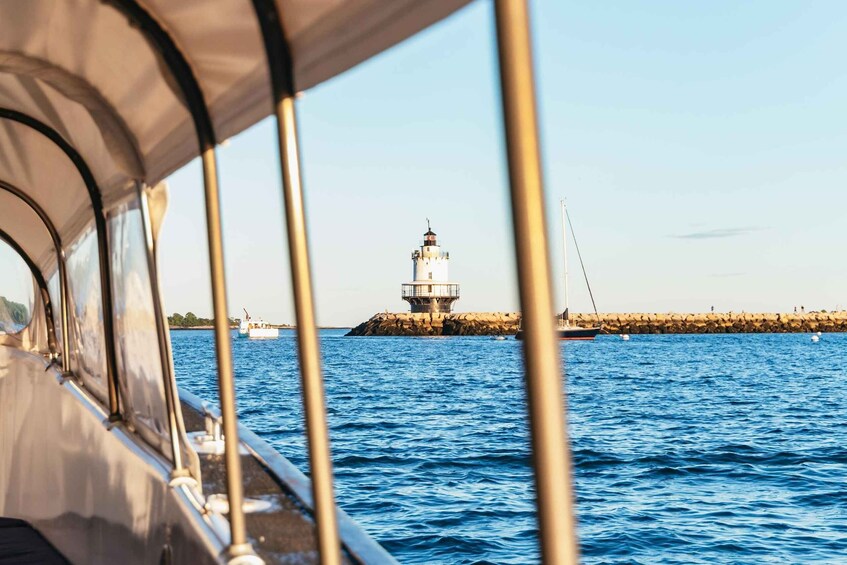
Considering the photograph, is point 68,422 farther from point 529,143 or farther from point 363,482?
point 363,482

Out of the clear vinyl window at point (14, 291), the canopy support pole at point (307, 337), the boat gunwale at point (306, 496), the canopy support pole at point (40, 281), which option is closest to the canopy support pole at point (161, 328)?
the boat gunwale at point (306, 496)

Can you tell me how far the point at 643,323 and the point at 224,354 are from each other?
272 feet

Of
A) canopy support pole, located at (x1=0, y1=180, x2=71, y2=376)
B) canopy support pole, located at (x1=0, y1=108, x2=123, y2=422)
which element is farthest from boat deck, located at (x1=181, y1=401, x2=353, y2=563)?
canopy support pole, located at (x1=0, y1=180, x2=71, y2=376)

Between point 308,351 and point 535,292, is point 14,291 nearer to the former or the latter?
point 308,351

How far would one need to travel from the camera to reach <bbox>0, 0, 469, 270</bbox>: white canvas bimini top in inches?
62.3

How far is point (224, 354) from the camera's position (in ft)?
8.52

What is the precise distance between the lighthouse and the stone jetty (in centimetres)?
456

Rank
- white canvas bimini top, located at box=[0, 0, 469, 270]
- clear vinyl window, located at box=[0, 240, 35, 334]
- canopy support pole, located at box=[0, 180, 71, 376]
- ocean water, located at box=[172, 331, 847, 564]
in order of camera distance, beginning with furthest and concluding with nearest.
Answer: ocean water, located at box=[172, 331, 847, 564], clear vinyl window, located at box=[0, 240, 35, 334], canopy support pole, located at box=[0, 180, 71, 376], white canvas bimini top, located at box=[0, 0, 469, 270]

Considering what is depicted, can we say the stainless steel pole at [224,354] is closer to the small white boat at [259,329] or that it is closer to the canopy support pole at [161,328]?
the canopy support pole at [161,328]

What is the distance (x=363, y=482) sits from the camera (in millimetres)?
12289

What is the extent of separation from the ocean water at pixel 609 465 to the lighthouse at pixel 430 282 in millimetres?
36806

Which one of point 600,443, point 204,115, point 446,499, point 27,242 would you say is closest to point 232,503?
point 204,115

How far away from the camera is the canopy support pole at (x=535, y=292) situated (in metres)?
1.07

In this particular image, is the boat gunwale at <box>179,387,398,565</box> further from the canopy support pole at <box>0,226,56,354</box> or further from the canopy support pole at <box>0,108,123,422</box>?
the canopy support pole at <box>0,226,56,354</box>
